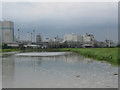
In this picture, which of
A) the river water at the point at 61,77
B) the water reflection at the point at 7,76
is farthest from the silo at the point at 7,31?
the river water at the point at 61,77

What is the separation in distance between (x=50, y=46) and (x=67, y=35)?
1875 centimetres

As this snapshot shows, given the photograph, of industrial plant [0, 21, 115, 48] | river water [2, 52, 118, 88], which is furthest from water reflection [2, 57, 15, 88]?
industrial plant [0, 21, 115, 48]

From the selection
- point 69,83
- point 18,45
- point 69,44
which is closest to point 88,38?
point 69,44

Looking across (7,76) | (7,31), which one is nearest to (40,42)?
(7,31)

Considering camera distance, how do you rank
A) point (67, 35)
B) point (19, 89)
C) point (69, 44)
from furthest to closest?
point (67, 35), point (69, 44), point (19, 89)

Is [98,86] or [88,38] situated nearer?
[98,86]

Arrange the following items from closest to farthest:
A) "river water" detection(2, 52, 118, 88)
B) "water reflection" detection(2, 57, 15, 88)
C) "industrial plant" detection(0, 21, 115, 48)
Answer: "river water" detection(2, 52, 118, 88), "water reflection" detection(2, 57, 15, 88), "industrial plant" detection(0, 21, 115, 48)

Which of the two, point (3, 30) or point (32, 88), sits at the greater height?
point (3, 30)

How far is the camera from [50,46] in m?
87.4

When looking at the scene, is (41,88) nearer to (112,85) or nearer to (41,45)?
(112,85)

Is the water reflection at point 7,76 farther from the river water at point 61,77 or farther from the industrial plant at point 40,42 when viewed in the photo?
the industrial plant at point 40,42

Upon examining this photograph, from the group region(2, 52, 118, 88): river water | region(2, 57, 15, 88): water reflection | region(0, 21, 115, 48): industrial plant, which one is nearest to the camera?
region(2, 52, 118, 88): river water

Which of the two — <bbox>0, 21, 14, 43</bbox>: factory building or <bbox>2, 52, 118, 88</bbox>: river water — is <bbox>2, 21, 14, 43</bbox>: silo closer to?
<bbox>0, 21, 14, 43</bbox>: factory building

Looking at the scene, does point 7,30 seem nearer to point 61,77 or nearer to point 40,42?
point 40,42
